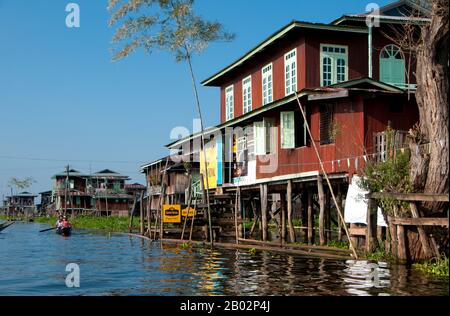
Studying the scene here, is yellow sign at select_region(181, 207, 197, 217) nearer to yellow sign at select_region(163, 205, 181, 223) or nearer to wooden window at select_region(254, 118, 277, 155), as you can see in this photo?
yellow sign at select_region(163, 205, 181, 223)

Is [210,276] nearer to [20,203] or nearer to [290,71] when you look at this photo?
[290,71]

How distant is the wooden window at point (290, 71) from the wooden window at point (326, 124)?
10.7 ft

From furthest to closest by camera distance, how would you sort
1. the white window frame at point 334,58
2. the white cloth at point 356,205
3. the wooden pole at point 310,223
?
the white window frame at point 334,58 < the wooden pole at point 310,223 < the white cloth at point 356,205

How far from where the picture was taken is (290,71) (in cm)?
2656

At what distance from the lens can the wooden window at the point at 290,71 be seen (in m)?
26.0

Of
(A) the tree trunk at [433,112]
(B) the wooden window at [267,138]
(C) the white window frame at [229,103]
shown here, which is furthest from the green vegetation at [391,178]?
(C) the white window frame at [229,103]

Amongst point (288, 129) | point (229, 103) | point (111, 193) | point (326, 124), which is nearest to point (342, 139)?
point (326, 124)

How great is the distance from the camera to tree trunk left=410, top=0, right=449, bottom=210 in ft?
49.7

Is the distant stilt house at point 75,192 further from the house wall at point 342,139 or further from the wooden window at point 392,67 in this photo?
the house wall at point 342,139

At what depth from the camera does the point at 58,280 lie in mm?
16953

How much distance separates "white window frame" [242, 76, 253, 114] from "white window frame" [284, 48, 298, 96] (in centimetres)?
455
